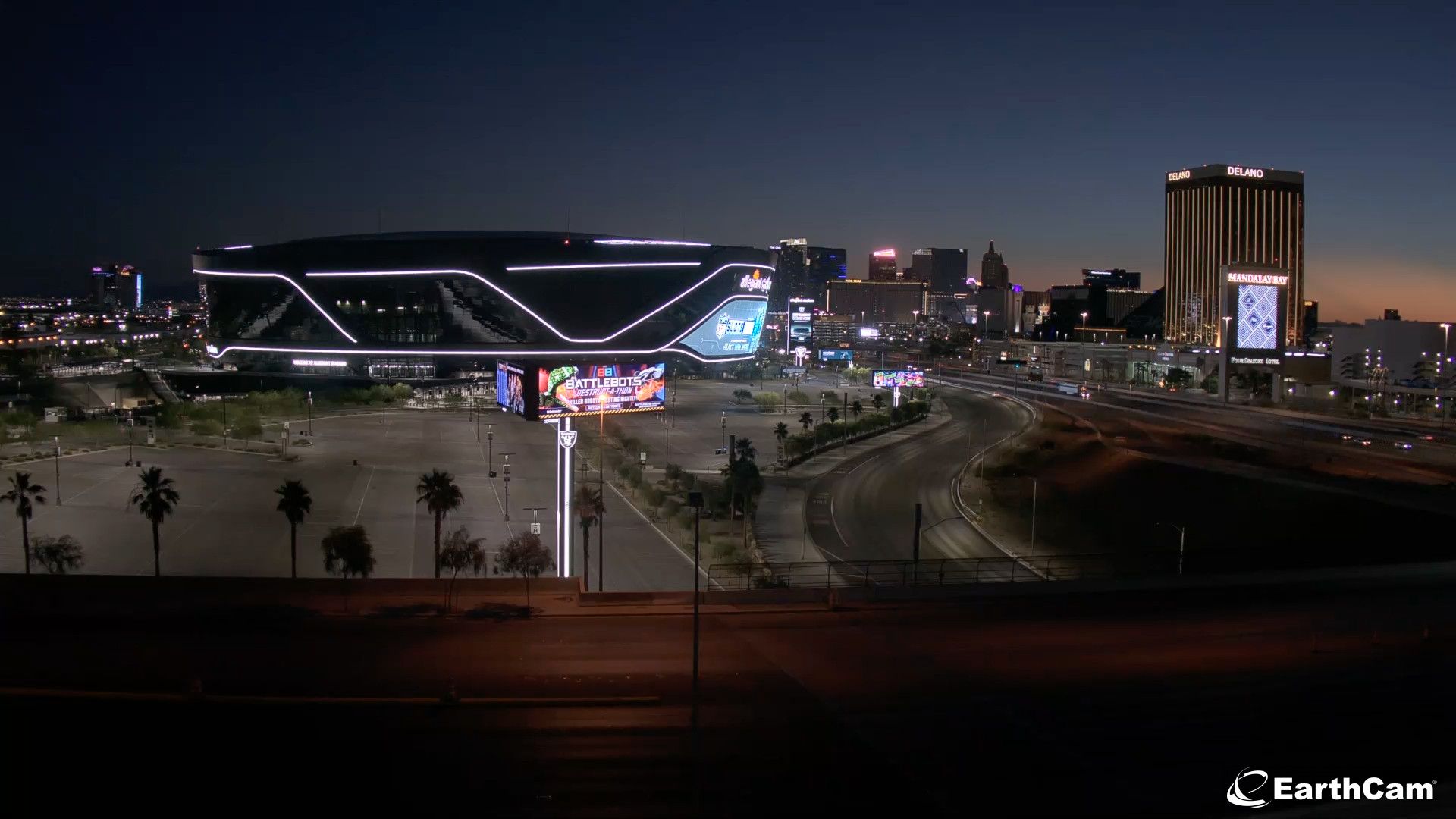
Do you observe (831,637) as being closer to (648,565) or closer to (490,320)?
(648,565)

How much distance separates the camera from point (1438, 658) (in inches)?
672

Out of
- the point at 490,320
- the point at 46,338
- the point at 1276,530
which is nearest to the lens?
the point at 1276,530

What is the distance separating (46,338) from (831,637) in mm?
143695

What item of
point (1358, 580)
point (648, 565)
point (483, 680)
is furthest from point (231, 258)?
point (1358, 580)

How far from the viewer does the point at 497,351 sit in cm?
6675

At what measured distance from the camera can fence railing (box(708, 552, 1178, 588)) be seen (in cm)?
2272

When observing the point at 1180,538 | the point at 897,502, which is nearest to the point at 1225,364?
the point at 1180,538

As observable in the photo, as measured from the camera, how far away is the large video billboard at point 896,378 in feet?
218

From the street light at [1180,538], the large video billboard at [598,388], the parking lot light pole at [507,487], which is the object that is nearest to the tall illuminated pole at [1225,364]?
the street light at [1180,538]

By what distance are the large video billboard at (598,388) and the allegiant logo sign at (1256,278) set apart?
51.0 metres

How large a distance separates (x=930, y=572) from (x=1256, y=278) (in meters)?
67.2

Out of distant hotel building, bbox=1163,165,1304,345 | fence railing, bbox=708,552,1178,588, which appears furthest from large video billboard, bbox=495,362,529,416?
distant hotel building, bbox=1163,165,1304,345

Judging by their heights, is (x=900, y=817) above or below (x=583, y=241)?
below

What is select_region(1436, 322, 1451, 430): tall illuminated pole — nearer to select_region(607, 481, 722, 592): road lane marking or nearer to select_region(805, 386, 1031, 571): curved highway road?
select_region(805, 386, 1031, 571): curved highway road
